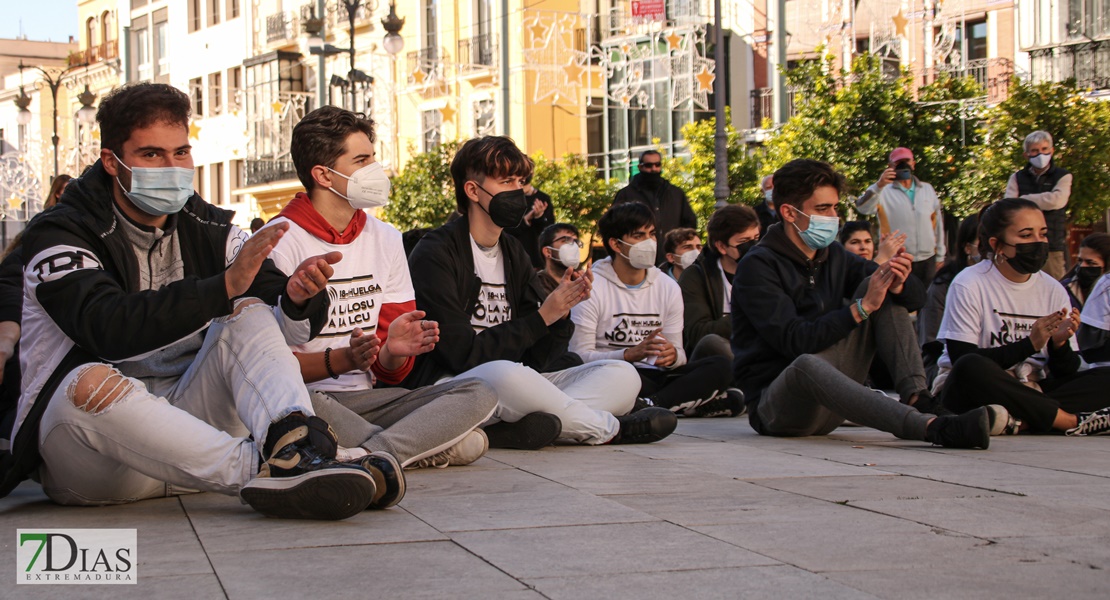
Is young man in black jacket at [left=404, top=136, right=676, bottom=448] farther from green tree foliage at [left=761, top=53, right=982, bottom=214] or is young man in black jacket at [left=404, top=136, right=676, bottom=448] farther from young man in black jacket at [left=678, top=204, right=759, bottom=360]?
green tree foliage at [left=761, top=53, right=982, bottom=214]

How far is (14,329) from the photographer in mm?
6652

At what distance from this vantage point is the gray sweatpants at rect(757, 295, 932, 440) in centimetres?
720

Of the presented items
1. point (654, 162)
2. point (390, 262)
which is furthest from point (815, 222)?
point (654, 162)

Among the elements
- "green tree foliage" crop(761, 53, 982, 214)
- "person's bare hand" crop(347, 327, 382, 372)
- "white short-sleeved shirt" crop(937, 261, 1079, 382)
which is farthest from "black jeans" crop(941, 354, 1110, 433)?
"green tree foliage" crop(761, 53, 982, 214)

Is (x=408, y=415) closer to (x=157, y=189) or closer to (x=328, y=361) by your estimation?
(x=328, y=361)

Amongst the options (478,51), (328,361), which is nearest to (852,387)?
(328,361)

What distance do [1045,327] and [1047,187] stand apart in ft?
22.1

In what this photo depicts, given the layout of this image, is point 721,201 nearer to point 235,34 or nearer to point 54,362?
point 54,362

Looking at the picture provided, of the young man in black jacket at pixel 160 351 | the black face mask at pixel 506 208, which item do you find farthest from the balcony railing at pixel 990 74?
the young man in black jacket at pixel 160 351

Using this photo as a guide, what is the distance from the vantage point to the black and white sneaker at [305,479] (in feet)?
14.9

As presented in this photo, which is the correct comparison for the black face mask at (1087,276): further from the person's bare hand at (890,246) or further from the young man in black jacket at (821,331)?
the person's bare hand at (890,246)

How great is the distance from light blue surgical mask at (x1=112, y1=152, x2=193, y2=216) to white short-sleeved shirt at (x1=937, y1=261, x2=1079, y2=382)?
4.52m

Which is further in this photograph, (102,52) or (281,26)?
(102,52)

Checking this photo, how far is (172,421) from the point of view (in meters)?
4.80
